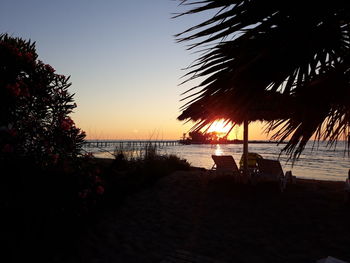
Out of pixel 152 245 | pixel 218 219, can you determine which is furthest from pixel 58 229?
pixel 218 219

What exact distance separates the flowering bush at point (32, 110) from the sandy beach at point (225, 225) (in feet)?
5.20

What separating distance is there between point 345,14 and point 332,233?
4868 mm

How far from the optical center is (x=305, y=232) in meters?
5.17

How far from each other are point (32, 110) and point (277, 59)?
11.8 feet

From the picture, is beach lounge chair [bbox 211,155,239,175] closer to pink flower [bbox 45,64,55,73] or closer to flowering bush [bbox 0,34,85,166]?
flowering bush [bbox 0,34,85,166]

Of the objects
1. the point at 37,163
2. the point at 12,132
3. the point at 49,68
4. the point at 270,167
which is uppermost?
the point at 49,68

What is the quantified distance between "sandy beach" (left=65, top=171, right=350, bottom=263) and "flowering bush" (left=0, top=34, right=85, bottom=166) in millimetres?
1584

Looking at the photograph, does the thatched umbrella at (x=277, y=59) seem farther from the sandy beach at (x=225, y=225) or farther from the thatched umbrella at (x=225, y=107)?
the sandy beach at (x=225, y=225)

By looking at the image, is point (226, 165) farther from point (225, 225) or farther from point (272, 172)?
point (225, 225)

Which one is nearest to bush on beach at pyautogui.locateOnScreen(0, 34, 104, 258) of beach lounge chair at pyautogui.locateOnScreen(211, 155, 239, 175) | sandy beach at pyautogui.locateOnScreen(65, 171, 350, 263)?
sandy beach at pyautogui.locateOnScreen(65, 171, 350, 263)

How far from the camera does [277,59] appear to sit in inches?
53.9

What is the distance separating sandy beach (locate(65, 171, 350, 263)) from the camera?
4340 mm

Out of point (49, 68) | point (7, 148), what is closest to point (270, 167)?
point (49, 68)

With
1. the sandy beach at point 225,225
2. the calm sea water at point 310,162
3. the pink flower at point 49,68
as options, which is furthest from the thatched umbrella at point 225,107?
the pink flower at point 49,68
